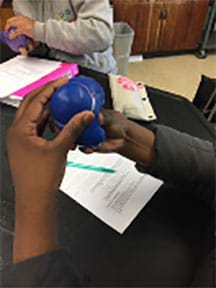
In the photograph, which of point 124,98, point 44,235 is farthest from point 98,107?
point 124,98

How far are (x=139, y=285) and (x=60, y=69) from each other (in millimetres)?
532

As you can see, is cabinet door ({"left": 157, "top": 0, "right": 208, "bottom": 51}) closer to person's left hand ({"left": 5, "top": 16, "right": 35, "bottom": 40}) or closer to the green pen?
person's left hand ({"left": 5, "top": 16, "right": 35, "bottom": 40})

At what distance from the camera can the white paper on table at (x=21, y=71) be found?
785mm

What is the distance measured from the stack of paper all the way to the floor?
1.21m

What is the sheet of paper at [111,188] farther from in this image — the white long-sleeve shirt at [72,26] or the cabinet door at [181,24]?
the cabinet door at [181,24]

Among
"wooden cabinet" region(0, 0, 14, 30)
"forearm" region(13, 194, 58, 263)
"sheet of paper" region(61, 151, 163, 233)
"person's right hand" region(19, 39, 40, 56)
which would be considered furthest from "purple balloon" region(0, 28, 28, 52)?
"wooden cabinet" region(0, 0, 14, 30)

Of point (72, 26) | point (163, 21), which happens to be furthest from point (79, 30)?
point (163, 21)

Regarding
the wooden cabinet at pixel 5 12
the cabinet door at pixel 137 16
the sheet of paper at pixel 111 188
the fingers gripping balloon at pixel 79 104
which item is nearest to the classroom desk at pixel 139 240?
the sheet of paper at pixel 111 188

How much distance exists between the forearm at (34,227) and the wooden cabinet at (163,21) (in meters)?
1.80

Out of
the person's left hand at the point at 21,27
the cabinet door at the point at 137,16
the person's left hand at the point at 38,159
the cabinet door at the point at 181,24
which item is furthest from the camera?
the cabinet door at the point at 181,24

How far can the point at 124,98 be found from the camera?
767mm

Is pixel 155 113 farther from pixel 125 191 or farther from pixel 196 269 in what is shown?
pixel 196 269

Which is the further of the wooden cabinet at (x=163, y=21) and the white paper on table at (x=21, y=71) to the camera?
the wooden cabinet at (x=163, y=21)

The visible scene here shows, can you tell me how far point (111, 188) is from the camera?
0.62m
